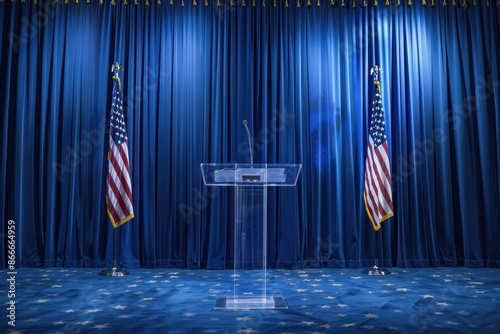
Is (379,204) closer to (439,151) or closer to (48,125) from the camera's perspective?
(439,151)

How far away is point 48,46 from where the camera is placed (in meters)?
6.54

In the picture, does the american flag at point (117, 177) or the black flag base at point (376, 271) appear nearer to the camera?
the black flag base at point (376, 271)

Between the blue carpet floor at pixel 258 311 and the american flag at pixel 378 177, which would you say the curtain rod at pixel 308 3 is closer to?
the american flag at pixel 378 177

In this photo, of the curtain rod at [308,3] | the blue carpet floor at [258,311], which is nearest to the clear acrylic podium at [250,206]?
the blue carpet floor at [258,311]

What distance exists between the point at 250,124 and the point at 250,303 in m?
3.20

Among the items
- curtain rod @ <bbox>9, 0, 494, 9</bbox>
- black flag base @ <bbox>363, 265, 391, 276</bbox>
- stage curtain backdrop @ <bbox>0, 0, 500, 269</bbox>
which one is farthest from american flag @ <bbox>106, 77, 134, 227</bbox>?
black flag base @ <bbox>363, 265, 391, 276</bbox>

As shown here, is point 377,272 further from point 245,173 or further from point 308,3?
point 308,3

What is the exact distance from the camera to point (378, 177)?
19.3 ft

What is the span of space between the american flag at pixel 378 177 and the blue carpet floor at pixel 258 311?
764 mm

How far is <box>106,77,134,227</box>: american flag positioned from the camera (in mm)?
5754

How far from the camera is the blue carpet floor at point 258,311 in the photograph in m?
3.09

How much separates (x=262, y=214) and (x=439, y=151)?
3.87 metres
